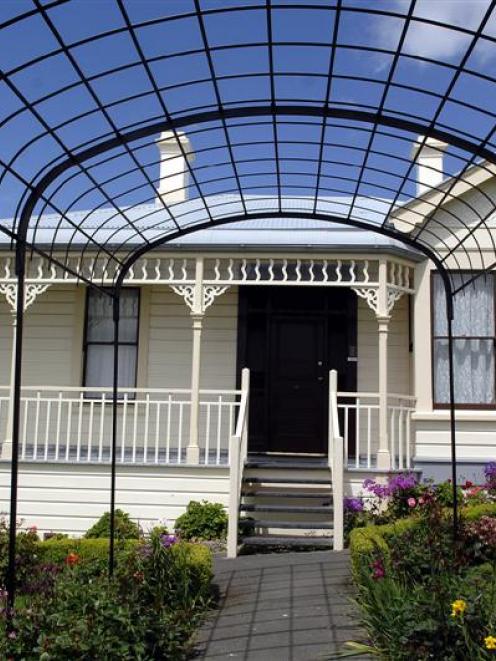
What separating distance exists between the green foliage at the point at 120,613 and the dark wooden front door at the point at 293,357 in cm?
543

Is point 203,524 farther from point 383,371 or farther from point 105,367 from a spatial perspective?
point 105,367

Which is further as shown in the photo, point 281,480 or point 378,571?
point 281,480

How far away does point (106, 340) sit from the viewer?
38.9ft

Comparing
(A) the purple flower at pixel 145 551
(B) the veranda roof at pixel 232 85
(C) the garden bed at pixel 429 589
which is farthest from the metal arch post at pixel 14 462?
(C) the garden bed at pixel 429 589

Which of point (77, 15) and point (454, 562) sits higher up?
point (77, 15)

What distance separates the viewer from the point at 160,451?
36.1ft

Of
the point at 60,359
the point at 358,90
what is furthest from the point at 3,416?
the point at 358,90

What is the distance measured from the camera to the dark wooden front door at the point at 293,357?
11.2 m

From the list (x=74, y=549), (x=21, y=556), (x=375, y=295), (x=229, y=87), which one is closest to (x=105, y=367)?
(x=375, y=295)

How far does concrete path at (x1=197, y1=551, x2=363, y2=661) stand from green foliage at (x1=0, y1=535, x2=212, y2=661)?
0.88 feet

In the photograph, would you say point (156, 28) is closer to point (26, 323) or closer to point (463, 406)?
point (463, 406)

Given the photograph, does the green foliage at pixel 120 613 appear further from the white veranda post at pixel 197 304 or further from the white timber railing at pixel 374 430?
the white veranda post at pixel 197 304

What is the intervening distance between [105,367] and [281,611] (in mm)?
6914

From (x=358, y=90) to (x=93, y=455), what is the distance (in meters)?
7.72
